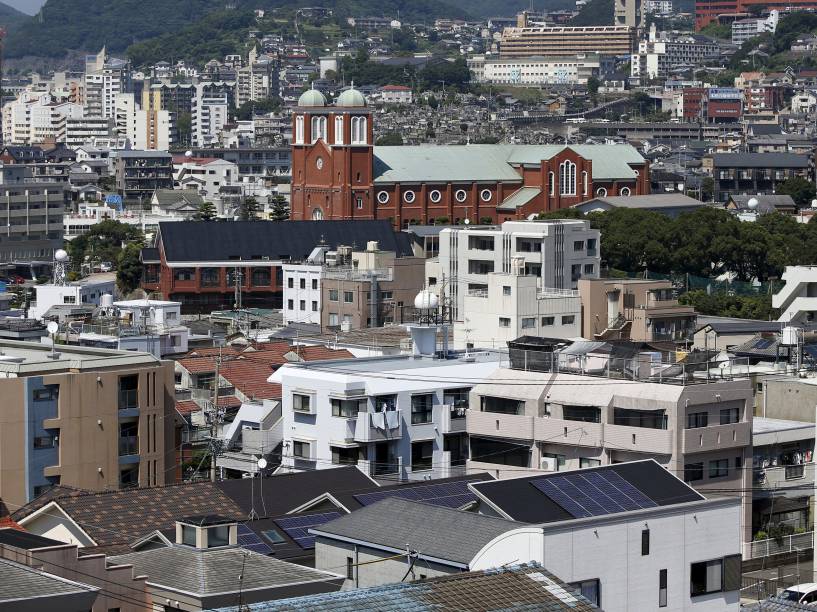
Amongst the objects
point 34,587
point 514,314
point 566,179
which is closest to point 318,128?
point 566,179

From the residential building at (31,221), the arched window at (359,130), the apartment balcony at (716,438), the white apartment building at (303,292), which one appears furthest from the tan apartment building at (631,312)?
the residential building at (31,221)

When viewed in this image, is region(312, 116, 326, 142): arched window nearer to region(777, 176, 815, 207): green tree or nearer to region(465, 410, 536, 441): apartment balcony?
region(777, 176, 815, 207): green tree

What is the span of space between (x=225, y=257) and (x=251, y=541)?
39891 mm

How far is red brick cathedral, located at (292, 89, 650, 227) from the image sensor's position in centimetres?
7456

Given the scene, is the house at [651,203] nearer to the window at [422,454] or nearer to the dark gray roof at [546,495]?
the window at [422,454]

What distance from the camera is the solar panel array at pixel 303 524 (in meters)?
18.3

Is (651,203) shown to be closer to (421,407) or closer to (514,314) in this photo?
(514,314)

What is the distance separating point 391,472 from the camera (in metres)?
24.4

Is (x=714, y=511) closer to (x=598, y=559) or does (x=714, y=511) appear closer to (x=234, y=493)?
(x=598, y=559)

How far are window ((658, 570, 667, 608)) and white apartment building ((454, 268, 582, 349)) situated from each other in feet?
55.6

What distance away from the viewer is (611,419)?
75.3ft

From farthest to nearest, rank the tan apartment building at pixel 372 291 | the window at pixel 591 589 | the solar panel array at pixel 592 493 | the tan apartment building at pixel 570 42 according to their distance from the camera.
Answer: the tan apartment building at pixel 570 42
the tan apartment building at pixel 372 291
the solar panel array at pixel 592 493
the window at pixel 591 589

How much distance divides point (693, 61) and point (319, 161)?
109327mm

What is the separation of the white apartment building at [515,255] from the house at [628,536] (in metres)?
24.4
